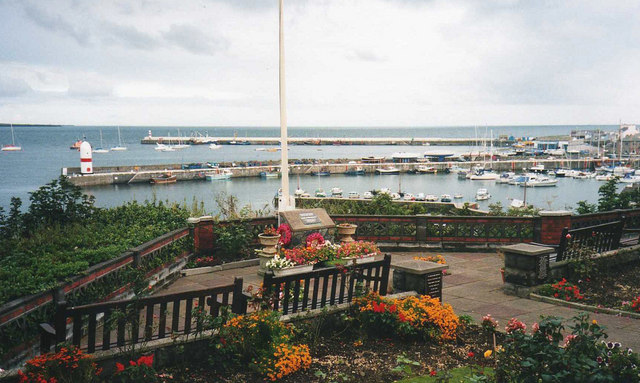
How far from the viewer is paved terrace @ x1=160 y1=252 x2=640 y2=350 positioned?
314 inches

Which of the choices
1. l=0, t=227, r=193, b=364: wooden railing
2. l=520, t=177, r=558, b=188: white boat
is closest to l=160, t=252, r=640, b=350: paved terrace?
l=0, t=227, r=193, b=364: wooden railing

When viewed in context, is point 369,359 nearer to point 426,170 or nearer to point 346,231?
point 346,231

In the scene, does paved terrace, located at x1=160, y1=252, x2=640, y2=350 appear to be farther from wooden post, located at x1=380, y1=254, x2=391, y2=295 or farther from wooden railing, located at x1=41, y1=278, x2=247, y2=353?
wooden railing, located at x1=41, y1=278, x2=247, y2=353

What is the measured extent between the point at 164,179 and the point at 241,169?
1834cm

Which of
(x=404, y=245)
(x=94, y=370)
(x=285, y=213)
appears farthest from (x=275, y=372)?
(x=404, y=245)

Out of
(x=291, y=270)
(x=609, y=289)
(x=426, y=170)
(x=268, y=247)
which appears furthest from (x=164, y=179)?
(x=609, y=289)

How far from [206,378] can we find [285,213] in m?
7.08

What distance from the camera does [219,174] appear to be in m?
95.6

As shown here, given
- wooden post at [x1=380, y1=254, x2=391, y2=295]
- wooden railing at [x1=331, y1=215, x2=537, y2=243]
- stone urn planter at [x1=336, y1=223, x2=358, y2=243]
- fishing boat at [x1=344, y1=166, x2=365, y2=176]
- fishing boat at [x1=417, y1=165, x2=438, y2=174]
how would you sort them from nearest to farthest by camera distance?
1. wooden post at [x1=380, y1=254, x2=391, y2=295]
2. stone urn planter at [x1=336, y1=223, x2=358, y2=243]
3. wooden railing at [x1=331, y1=215, x2=537, y2=243]
4. fishing boat at [x1=344, y1=166, x2=365, y2=176]
5. fishing boat at [x1=417, y1=165, x2=438, y2=174]

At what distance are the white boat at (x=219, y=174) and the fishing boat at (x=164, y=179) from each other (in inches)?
252

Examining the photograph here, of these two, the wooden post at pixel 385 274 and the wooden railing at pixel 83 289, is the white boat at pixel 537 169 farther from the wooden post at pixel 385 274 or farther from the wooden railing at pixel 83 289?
the wooden post at pixel 385 274

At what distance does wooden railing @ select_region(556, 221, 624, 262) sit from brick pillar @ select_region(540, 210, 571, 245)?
2437 millimetres

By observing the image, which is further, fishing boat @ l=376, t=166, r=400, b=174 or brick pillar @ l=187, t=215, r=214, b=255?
fishing boat @ l=376, t=166, r=400, b=174

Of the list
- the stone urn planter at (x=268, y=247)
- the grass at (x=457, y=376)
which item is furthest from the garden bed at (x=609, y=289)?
the stone urn planter at (x=268, y=247)
